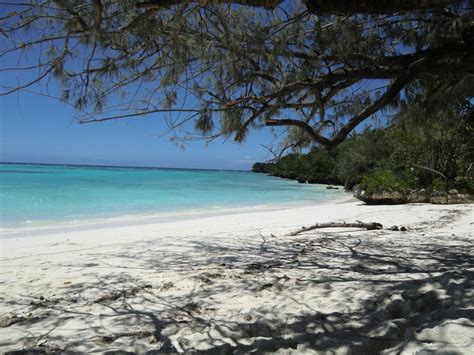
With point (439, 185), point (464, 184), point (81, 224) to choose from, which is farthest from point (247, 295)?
point (464, 184)

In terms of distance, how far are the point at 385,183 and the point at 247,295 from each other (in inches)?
455

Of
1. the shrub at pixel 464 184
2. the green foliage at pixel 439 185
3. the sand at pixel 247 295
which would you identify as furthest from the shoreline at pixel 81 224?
the shrub at pixel 464 184

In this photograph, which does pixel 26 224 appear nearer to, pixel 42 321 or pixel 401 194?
pixel 42 321

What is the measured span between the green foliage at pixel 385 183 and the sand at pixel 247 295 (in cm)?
749

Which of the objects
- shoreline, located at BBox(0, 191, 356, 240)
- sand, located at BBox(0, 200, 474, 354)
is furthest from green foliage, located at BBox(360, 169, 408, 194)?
sand, located at BBox(0, 200, 474, 354)

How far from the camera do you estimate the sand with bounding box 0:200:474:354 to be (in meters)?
1.98

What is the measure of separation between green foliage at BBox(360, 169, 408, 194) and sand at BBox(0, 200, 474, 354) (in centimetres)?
749

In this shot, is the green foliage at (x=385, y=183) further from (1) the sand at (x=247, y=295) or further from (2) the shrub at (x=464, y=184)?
(1) the sand at (x=247, y=295)

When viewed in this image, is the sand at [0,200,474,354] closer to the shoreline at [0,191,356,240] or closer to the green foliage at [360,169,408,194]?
the shoreline at [0,191,356,240]

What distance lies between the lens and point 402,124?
5023mm

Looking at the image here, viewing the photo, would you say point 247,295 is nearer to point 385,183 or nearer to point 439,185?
point 439,185

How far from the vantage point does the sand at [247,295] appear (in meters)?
1.98

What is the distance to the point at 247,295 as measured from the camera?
124 inches

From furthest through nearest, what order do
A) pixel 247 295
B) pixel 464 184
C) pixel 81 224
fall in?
pixel 464 184 < pixel 81 224 < pixel 247 295
